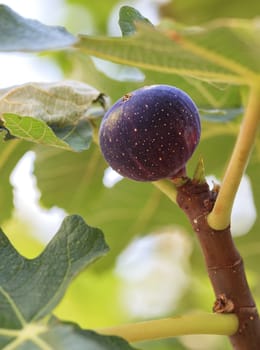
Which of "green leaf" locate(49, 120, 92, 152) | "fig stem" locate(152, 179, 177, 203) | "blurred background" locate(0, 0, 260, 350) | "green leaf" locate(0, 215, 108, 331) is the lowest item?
"blurred background" locate(0, 0, 260, 350)

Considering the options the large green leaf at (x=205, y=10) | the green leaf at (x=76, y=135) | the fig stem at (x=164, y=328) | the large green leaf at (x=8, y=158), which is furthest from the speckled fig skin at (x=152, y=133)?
the large green leaf at (x=205, y=10)

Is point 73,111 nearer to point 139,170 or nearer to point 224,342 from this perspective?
point 139,170

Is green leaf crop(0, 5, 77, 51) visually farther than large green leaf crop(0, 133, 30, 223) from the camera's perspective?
No

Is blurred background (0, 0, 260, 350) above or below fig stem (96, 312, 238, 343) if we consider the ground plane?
below

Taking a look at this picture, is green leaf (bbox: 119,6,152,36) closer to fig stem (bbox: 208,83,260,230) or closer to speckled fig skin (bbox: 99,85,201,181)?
speckled fig skin (bbox: 99,85,201,181)

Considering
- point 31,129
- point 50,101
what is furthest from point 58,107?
point 31,129

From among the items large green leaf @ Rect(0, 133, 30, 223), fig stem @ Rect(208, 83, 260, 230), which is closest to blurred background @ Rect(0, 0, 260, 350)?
large green leaf @ Rect(0, 133, 30, 223)

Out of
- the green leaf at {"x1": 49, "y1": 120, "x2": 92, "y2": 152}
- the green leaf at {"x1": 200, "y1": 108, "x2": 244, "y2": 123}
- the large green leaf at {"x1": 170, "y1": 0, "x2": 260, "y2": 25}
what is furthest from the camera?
the large green leaf at {"x1": 170, "y1": 0, "x2": 260, "y2": 25}

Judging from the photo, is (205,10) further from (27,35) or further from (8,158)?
(27,35)
